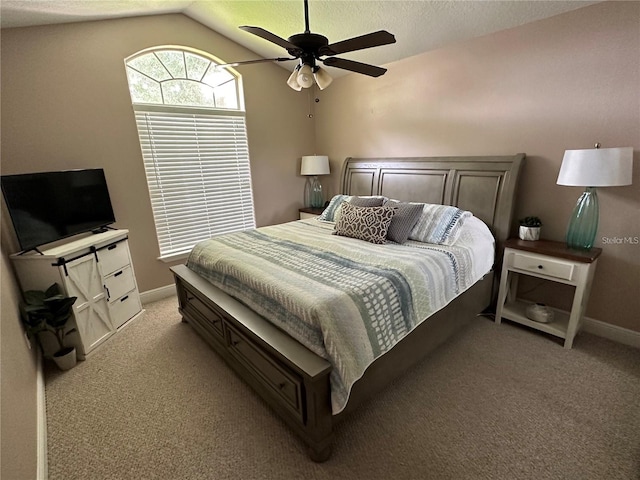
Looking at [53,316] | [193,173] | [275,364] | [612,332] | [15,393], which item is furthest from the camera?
[193,173]

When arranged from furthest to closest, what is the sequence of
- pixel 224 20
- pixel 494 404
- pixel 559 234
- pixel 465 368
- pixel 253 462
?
pixel 224 20 → pixel 559 234 → pixel 465 368 → pixel 494 404 → pixel 253 462

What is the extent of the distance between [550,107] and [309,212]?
9.20ft

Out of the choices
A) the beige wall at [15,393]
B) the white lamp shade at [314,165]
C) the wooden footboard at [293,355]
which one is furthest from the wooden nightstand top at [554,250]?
the beige wall at [15,393]

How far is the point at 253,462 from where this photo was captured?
5.06 ft

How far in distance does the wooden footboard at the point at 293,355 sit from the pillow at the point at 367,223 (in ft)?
2.59

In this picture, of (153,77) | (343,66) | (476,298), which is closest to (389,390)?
(476,298)

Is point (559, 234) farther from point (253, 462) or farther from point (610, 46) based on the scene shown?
point (253, 462)

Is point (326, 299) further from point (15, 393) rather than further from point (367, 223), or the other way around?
point (15, 393)

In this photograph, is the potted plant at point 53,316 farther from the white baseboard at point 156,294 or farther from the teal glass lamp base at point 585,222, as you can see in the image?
the teal glass lamp base at point 585,222

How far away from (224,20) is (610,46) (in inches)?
131

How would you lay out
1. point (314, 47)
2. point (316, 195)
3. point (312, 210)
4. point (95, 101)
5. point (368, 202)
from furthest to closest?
point (316, 195) → point (312, 210) → point (368, 202) → point (95, 101) → point (314, 47)

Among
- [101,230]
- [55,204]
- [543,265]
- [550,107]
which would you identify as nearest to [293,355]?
[543,265]

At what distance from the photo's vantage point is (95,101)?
274cm

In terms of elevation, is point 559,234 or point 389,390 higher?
point 559,234
